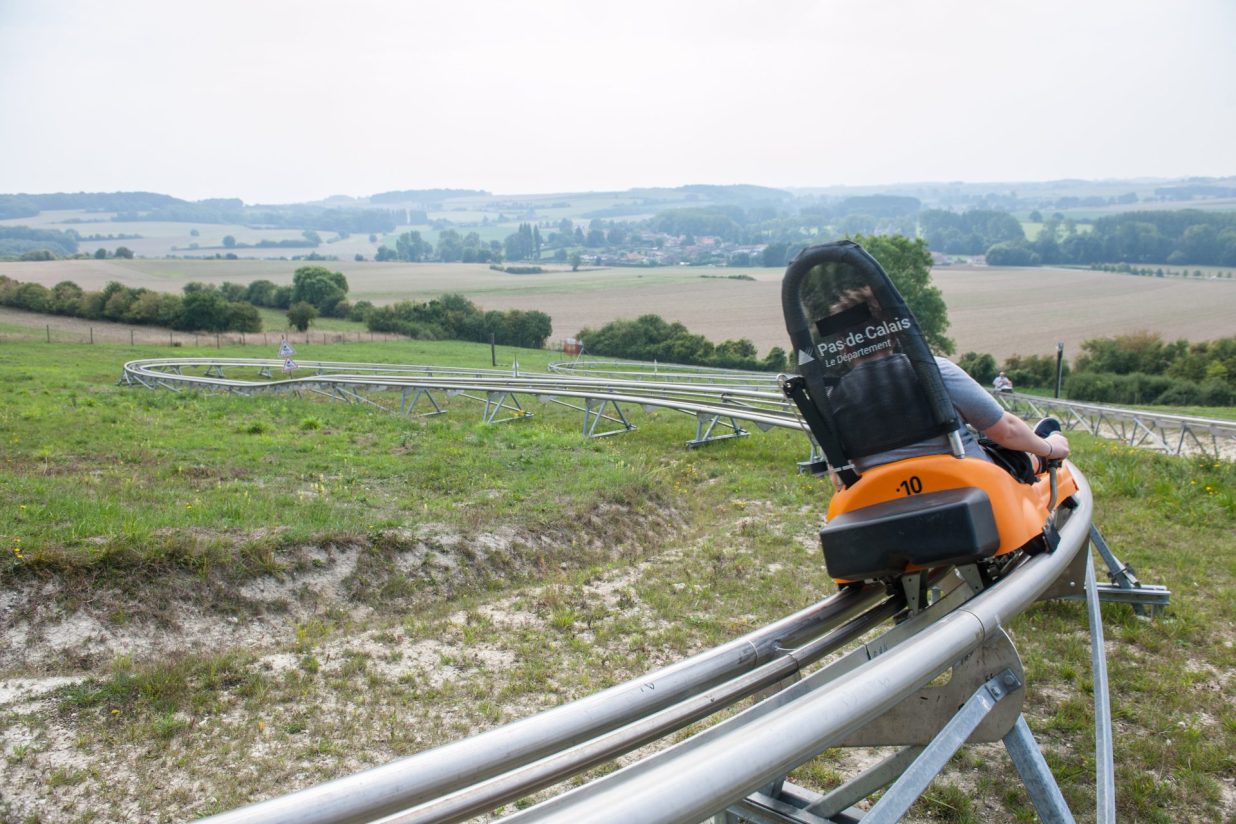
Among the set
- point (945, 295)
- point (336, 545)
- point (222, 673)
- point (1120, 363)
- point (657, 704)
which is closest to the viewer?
point (657, 704)

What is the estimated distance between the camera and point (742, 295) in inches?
3031

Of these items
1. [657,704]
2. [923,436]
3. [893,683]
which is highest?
[923,436]

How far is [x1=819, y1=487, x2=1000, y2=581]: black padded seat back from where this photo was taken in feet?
10.9

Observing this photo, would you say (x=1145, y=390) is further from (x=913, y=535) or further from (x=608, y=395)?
(x=913, y=535)

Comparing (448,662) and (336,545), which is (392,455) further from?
(448,662)

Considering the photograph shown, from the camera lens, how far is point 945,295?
75.5 meters

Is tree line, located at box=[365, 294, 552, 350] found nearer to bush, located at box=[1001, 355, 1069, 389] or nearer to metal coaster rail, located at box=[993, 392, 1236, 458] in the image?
bush, located at box=[1001, 355, 1069, 389]

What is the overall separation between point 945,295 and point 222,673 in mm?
77083

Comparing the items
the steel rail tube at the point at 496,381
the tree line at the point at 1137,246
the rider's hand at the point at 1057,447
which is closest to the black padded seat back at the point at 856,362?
the rider's hand at the point at 1057,447

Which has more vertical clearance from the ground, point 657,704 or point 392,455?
point 657,704

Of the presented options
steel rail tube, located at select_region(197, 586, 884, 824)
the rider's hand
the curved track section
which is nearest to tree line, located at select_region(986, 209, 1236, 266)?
the curved track section

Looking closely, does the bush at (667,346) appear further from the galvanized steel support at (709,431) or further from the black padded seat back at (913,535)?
the black padded seat back at (913,535)

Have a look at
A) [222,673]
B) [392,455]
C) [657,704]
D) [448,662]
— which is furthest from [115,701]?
[392,455]

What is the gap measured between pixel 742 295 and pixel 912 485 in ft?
245
